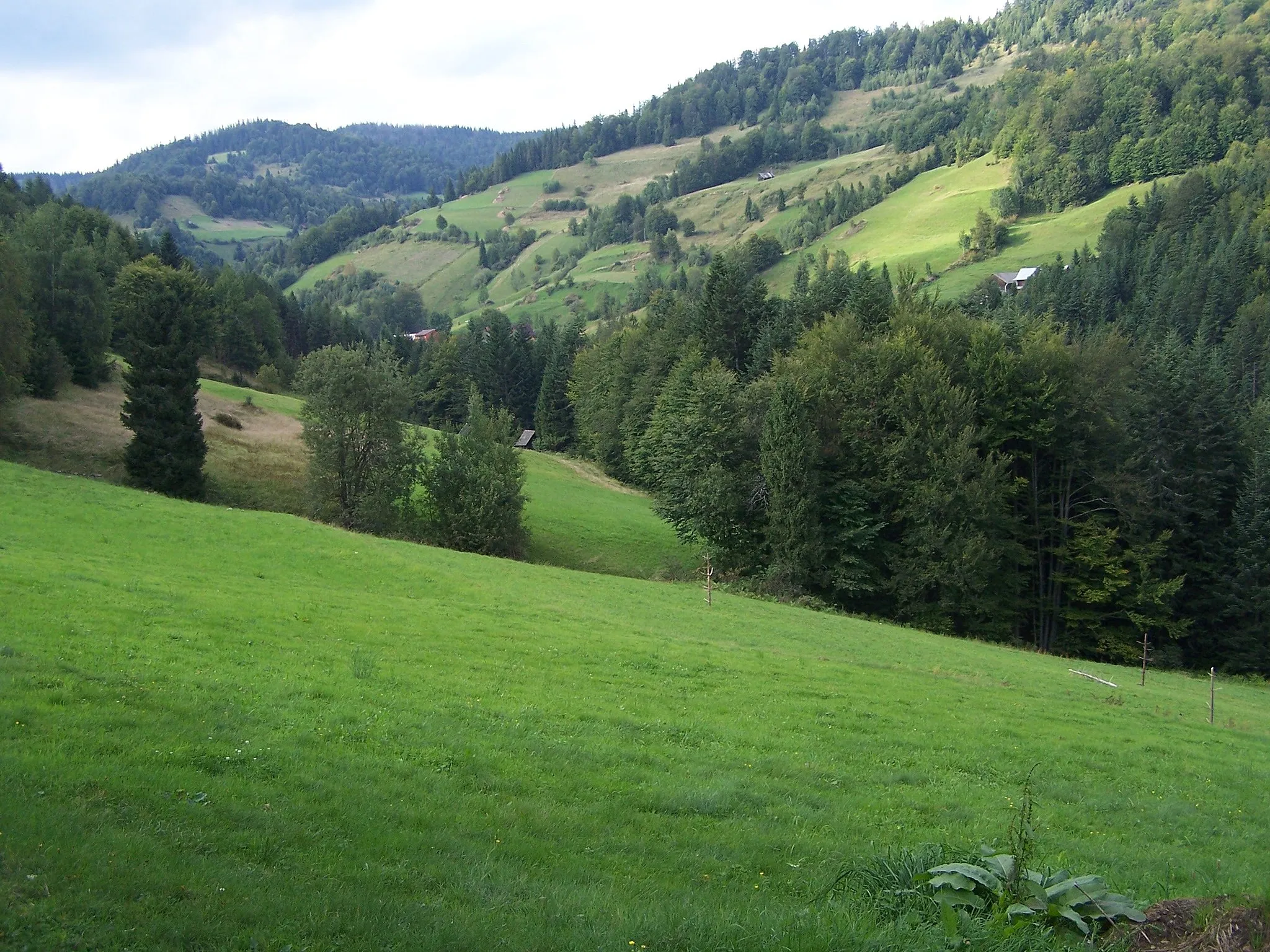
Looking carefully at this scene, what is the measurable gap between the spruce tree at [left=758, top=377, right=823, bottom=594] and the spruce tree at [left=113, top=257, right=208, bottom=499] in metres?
35.8

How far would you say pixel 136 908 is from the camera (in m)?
6.68

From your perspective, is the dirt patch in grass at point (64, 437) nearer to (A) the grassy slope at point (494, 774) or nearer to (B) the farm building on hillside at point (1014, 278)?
(A) the grassy slope at point (494, 774)

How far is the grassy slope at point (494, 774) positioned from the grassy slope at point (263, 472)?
27142 millimetres

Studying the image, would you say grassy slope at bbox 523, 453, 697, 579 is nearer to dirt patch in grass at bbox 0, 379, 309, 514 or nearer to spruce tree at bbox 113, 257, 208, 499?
dirt patch in grass at bbox 0, 379, 309, 514

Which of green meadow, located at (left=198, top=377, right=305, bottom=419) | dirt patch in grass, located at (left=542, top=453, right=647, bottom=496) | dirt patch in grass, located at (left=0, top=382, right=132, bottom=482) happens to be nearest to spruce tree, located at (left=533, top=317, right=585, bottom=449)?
dirt patch in grass, located at (left=542, top=453, right=647, bottom=496)

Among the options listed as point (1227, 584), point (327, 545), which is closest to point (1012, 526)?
point (1227, 584)

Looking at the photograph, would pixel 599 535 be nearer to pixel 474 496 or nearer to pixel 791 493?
pixel 474 496

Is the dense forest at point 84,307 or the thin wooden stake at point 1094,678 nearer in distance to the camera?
the thin wooden stake at point 1094,678

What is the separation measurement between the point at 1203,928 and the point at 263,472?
60592 mm

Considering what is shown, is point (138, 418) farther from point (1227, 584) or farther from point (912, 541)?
point (1227, 584)

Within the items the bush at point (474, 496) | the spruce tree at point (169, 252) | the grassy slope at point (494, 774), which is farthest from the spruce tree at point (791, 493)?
the spruce tree at point (169, 252)

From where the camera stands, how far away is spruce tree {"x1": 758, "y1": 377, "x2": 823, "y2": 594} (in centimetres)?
5044

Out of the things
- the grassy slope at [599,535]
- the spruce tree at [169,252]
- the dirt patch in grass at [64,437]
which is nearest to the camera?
the dirt patch in grass at [64,437]

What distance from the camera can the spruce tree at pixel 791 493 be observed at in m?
50.4
